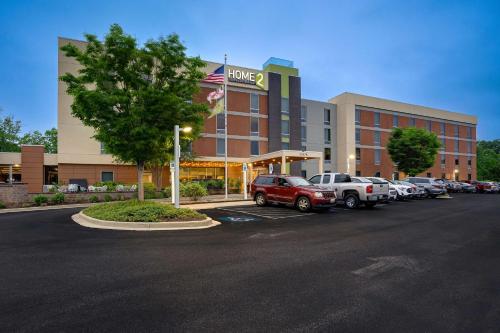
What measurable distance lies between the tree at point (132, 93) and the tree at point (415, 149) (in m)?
36.2

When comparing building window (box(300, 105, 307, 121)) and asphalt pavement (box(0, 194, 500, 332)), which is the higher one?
building window (box(300, 105, 307, 121))

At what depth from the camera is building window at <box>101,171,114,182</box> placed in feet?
99.0

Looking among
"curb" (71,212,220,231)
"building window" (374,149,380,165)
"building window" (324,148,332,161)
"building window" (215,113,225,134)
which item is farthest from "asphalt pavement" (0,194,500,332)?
"building window" (374,149,380,165)

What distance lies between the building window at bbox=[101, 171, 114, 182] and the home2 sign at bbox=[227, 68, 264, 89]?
18232 mm

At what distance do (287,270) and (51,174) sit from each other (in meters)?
39.2

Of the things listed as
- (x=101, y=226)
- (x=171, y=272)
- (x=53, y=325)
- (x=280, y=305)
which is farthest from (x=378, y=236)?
(x=101, y=226)

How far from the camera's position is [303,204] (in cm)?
1469

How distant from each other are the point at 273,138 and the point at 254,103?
17.7 ft

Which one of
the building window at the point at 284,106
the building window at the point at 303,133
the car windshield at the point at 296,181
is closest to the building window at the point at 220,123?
the building window at the point at 284,106

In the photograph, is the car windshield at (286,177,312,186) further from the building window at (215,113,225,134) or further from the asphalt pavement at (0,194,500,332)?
the building window at (215,113,225,134)

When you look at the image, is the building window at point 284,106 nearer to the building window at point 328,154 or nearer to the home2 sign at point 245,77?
the home2 sign at point 245,77

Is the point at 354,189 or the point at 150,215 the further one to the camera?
the point at 354,189

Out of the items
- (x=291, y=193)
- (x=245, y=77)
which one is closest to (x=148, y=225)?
(x=291, y=193)

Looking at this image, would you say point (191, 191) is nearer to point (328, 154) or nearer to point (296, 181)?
point (296, 181)
